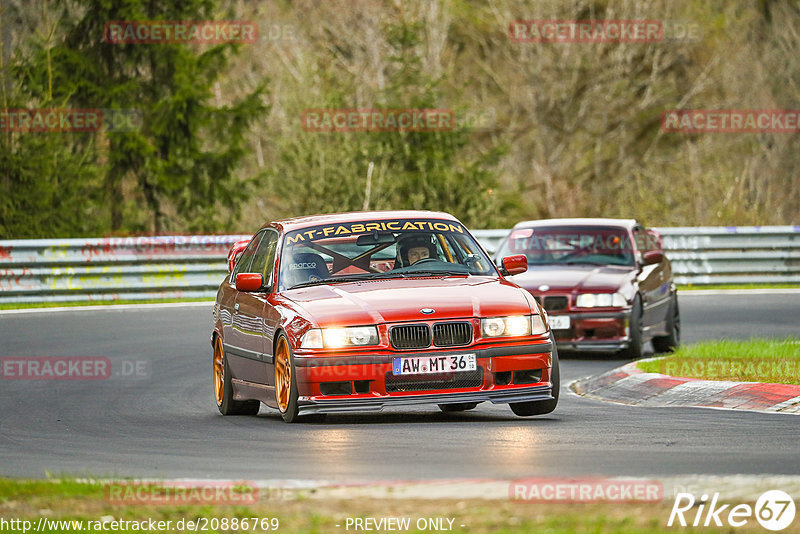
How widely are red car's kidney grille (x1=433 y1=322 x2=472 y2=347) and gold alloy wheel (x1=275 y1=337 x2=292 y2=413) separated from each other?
3.54 feet

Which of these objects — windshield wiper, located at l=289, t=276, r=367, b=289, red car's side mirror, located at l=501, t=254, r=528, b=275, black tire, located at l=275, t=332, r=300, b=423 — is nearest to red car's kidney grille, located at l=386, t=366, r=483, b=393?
black tire, located at l=275, t=332, r=300, b=423

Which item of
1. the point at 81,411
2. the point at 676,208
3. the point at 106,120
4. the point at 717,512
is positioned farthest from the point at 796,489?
the point at 106,120

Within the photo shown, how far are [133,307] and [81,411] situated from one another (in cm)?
1263

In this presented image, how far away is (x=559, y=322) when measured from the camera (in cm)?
1767

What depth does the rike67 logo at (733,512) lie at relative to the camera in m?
6.43

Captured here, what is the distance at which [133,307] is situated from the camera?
2555 cm

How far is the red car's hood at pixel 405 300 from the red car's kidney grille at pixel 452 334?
0.07m

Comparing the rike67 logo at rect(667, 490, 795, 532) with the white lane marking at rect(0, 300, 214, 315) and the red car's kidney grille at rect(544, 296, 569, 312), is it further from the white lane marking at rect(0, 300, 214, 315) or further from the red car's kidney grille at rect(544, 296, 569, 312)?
the white lane marking at rect(0, 300, 214, 315)

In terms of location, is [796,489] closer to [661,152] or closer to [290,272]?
[290,272]

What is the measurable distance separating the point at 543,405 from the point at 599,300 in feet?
20.9

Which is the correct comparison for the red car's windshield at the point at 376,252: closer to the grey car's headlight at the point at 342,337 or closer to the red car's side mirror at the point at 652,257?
Result: the grey car's headlight at the point at 342,337

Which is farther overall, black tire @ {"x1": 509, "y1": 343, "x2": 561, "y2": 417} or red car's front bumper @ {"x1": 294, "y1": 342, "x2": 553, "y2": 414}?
black tire @ {"x1": 509, "y1": 343, "x2": 561, "y2": 417}

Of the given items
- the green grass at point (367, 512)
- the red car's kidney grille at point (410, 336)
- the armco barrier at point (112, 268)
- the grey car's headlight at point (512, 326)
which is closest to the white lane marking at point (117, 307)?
the armco barrier at point (112, 268)

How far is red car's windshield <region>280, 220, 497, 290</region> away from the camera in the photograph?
39.4ft
